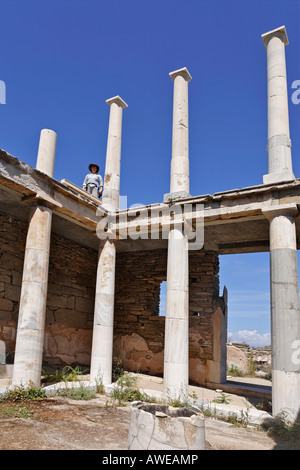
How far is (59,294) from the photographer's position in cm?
933

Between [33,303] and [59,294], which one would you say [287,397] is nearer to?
[33,303]

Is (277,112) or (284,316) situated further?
(277,112)

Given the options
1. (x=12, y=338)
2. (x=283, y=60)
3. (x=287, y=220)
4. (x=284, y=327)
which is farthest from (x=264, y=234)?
(x=12, y=338)

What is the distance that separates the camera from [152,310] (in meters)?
10.1

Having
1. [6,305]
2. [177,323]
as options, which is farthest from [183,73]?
[6,305]

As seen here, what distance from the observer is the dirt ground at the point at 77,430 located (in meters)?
3.87

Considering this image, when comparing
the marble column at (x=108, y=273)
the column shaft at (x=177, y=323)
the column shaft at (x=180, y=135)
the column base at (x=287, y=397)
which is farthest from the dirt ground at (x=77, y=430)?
the column shaft at (x=180, y=135)

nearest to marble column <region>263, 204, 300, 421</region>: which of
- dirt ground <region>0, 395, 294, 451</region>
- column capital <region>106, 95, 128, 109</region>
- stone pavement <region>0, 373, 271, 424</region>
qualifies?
stone pavement <region>0, 373, 271, 424</region>

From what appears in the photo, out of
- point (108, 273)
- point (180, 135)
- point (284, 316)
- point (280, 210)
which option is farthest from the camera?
point (108, 273)

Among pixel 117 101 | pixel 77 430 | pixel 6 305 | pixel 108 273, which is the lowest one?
pixel 77 430

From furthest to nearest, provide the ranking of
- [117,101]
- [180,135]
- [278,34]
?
[117,101] < [180,135] < [278,34]

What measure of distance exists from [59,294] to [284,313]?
5983mm

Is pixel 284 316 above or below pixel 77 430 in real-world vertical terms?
above

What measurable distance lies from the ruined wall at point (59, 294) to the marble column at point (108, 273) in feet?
5.37
